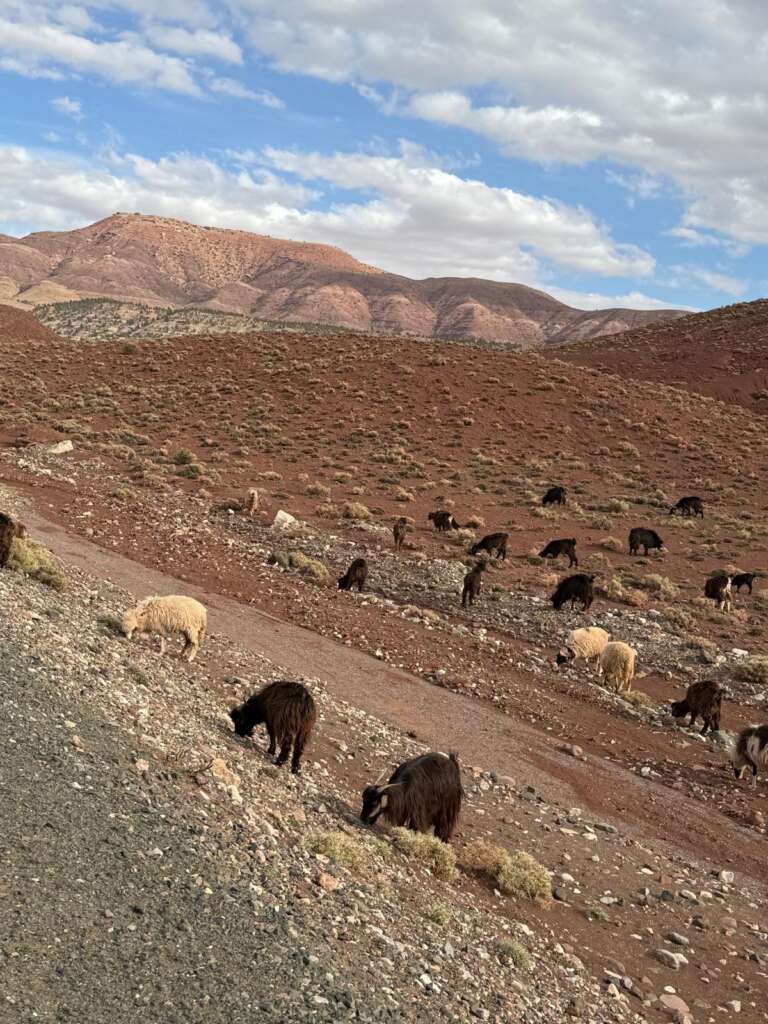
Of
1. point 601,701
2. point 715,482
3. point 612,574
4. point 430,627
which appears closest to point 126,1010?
point 601,701

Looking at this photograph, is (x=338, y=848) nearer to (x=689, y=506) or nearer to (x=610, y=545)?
(x=610, y=545)

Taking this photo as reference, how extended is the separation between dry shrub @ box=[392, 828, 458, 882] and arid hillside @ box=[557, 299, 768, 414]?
60875mm

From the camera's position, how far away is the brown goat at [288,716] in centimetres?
946

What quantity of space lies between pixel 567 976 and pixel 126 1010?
172 inches

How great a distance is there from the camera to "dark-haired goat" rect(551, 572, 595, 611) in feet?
69.1

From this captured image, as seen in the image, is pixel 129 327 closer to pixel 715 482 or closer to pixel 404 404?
pixel 404 404

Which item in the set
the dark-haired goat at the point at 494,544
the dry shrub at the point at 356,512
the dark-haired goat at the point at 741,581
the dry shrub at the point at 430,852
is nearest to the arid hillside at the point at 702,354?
the dark-haired goat at the point at 741,581

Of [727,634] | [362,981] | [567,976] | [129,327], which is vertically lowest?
[567,976]

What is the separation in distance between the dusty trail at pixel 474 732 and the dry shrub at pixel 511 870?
2781mm

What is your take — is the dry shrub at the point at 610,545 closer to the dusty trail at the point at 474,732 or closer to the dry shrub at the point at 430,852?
the dusty trail at the point at 474,732

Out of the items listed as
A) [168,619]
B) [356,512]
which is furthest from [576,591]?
[168,619]

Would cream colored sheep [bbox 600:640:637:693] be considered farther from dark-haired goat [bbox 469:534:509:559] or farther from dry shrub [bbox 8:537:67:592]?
dry shrub [bbox 8:537:67:592]

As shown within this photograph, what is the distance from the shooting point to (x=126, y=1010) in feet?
14.9

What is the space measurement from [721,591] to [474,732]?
1312 cm
